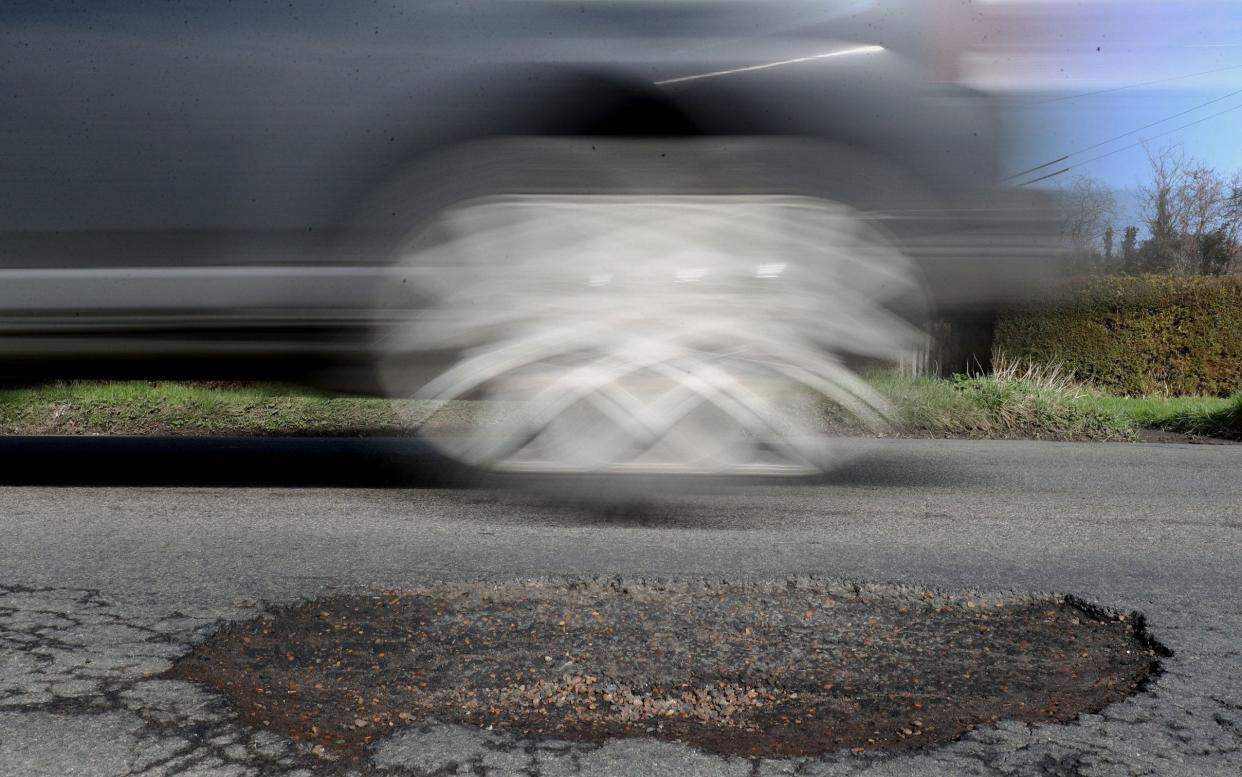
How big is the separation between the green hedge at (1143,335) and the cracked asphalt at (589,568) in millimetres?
→ 5820

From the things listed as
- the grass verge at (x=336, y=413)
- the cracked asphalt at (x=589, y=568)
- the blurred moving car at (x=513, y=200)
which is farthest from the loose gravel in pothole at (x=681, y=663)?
the grass verge at (x=336, y=413)

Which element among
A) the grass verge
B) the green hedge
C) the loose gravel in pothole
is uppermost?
the green hedge

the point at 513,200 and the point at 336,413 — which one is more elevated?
the point at 513,200

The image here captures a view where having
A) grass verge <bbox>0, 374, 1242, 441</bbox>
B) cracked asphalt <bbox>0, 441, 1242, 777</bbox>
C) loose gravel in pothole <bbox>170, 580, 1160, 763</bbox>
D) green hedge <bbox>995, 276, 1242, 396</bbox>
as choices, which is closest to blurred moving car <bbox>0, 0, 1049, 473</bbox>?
cracked asphalt <bbox>0, 441, 1242, 777</bbox>

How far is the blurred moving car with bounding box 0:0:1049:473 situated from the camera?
4.18 meters

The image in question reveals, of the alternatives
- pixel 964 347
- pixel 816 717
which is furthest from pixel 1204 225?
pixel 816 717

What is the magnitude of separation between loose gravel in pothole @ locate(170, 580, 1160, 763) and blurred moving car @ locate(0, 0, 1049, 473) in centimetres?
156

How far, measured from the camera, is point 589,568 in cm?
330

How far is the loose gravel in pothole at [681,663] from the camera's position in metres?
2.09

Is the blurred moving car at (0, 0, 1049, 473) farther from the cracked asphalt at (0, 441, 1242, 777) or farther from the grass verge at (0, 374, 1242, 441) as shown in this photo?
the grass verge at (0, 374, 1242, 441)

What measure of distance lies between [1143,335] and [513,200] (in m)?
9.85

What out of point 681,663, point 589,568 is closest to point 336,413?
point 589,568

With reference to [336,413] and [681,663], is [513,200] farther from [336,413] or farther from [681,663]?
[336,413]

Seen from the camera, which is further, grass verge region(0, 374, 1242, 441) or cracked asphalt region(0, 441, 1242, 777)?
grass verge region(0, 374, 1242, 441)
